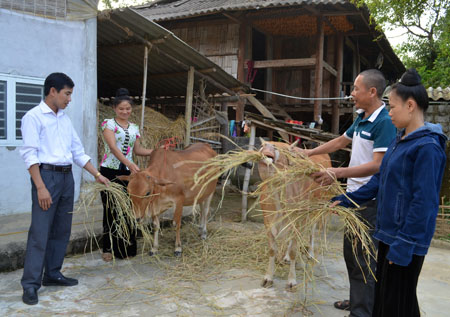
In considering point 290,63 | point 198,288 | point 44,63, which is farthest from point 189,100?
point 198,288

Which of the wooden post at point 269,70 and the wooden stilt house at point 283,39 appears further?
the wooden post at point 269,70

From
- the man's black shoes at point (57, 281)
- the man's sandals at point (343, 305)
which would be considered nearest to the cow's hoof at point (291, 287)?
the man's sandals at point (343, 305)

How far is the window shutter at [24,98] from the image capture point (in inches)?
222

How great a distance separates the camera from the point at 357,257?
2.98 m

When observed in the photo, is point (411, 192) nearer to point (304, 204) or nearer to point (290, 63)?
point (304, 204)

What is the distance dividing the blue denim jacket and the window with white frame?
17.3 feet

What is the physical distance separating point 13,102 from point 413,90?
5391 millimetres

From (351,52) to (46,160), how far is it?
14.9 m

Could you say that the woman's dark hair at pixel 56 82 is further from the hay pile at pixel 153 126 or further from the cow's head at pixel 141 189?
the hay pile at pixel 153 126

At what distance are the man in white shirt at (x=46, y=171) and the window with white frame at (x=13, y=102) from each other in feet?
7.98

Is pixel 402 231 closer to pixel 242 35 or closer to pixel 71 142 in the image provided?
pixel 71 142

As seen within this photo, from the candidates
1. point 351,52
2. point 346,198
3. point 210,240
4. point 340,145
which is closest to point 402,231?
point 346,198

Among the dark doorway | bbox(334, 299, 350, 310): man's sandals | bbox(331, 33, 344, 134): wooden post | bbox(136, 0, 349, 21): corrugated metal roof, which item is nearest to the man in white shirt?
bbox(334, 299, 350, 310): man's sandals

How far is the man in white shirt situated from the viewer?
334 cm
